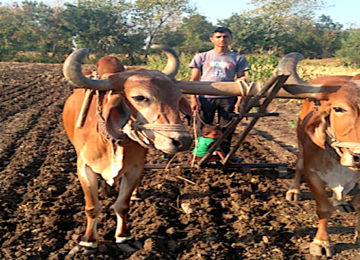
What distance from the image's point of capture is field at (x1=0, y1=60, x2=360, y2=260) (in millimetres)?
4297

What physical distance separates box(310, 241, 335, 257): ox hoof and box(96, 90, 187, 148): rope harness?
190 cm

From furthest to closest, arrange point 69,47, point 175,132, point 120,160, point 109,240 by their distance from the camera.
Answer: point 69,47
point 109,240
point 120,160
point 175,132

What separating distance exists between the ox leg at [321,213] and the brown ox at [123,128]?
166cm

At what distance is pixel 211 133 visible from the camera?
19.1 ft

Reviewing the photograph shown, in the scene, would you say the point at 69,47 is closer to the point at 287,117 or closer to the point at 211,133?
the point at 287,117

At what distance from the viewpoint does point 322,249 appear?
4277 mm

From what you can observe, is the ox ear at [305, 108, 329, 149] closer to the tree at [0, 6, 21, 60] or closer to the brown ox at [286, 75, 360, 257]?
the brown ox at [286, 75, 360, 257]

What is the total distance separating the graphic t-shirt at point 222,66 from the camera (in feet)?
20.5

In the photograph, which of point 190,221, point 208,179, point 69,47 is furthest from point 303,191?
point 69,47

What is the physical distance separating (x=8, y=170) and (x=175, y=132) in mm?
4047

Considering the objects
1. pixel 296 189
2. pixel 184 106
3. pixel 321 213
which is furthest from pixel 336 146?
pixel 296 189

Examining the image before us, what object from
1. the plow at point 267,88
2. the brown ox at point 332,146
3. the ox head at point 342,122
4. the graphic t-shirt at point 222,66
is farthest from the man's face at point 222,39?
the ox head at point 342,122

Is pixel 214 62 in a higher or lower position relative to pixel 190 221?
higher

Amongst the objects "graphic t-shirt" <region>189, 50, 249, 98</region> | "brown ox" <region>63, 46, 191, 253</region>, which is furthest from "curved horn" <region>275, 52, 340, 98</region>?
"graphic t-shirt" <region>189, 50, 249, 98</region>
